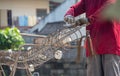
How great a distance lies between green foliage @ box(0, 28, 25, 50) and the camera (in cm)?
630

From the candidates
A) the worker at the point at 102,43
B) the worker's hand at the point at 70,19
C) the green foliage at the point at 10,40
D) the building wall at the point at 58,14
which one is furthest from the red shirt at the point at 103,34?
the building wall at the point at 58,14

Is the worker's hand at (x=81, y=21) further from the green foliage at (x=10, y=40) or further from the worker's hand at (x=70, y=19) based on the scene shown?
the green foliage at (x=10, y=40)

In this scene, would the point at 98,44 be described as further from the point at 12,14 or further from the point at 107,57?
the point at 12,14

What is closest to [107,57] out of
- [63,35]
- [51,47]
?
[63,35]

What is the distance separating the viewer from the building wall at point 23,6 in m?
24.7

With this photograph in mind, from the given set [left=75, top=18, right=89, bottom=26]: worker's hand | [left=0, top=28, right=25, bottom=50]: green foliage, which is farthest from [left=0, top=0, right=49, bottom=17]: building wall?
[left=75, top=18, right=89, bottom=26]: worker's hand

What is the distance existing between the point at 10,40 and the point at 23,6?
18.8 meters

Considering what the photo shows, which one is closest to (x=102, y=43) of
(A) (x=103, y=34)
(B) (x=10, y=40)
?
(A) (x=103, y=34)

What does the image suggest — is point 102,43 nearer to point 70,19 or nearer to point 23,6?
point 70,19

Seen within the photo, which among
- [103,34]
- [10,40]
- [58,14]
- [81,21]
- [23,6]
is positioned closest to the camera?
[81,21]

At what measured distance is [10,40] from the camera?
6352 millimetres

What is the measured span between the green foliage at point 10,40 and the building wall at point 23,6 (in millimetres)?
18143

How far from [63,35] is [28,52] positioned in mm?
671

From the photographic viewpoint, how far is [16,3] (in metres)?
24.9
